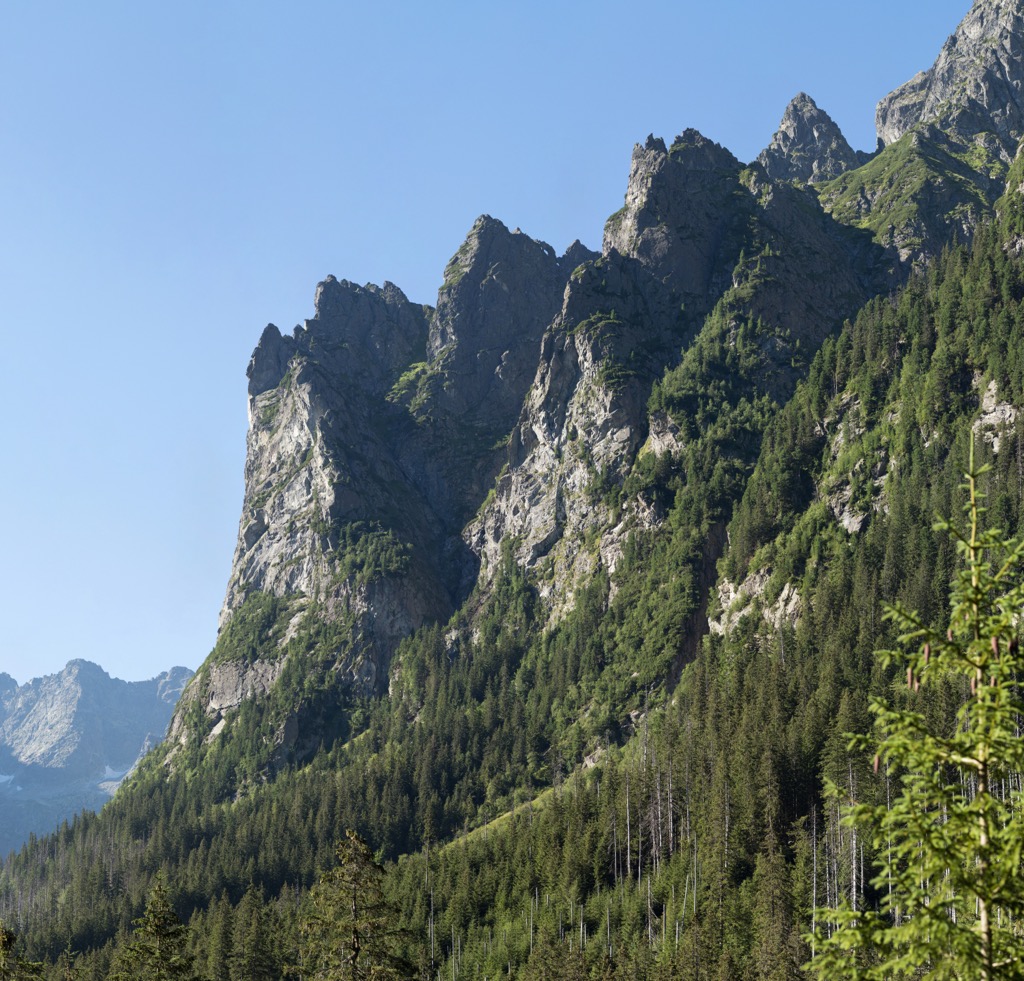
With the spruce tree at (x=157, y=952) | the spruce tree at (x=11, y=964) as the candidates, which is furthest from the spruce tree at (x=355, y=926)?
the spruce tree at (x=11, y=964)

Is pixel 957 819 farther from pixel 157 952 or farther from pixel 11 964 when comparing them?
pixel 11 964

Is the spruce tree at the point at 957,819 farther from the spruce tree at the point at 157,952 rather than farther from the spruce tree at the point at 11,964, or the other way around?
the spruce tree at the point at 11,964

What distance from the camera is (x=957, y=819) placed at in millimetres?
19891

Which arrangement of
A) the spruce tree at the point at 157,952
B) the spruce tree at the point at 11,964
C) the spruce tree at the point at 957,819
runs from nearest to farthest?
1. the spruce tree at the point at 957,819
2. the spruce tree at the point at 11,964
3. the spruce tree at the point at 157,952

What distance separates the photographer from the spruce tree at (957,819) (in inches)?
750

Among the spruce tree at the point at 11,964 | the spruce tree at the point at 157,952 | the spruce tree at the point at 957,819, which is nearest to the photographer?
the spruce tree at the point at 957,819

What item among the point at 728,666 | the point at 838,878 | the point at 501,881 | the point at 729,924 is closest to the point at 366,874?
the point at 729,924

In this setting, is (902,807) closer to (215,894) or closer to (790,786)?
(790,786)

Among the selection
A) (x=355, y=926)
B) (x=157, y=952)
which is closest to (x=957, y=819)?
(x=355, y=926)

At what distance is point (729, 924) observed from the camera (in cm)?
10781

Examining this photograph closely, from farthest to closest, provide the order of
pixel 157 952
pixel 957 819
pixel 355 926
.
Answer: pixel 157 952 → pixel 355 926 → pixel 957 819

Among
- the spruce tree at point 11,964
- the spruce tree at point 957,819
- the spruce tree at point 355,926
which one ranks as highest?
the spruce tree at point 957,819

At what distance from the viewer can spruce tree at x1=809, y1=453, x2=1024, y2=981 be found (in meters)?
19.1

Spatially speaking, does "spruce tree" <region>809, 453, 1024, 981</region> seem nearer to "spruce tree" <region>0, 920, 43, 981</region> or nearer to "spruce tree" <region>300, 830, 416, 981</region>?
"spruce tree" <region>300, 830, 416, 981</region>
